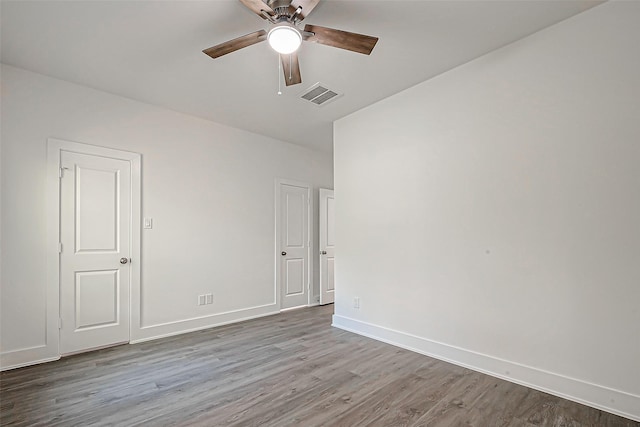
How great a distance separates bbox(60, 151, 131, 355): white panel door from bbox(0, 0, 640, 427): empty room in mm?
21

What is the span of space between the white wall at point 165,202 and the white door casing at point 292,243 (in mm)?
173

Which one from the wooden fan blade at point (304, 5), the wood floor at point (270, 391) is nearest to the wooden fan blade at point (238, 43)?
→ the wooden fan blade at point (304, 5)

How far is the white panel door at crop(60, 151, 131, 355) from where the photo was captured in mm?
3216

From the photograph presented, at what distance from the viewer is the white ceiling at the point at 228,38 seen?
7.31 feet

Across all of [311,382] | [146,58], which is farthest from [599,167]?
[146,58]

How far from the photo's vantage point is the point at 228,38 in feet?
8.45

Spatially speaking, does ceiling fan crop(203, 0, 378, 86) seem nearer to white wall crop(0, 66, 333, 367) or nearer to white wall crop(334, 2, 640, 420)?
white wall crop(334, 2, 640, 420)

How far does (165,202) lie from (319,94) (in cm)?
238

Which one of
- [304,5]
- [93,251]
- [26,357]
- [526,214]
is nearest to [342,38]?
[304,5]

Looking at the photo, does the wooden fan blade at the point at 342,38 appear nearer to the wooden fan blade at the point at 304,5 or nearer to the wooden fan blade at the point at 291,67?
the wooden fan blade at the point at 304,5

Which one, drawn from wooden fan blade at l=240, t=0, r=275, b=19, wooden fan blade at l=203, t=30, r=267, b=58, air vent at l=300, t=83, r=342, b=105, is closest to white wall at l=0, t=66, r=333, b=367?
air vent at l=300, t=83, r=342, b=105

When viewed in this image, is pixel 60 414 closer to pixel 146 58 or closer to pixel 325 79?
pixel 146 58

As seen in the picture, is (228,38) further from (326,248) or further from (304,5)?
(326,248)

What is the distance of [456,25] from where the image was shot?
2.40 metres
